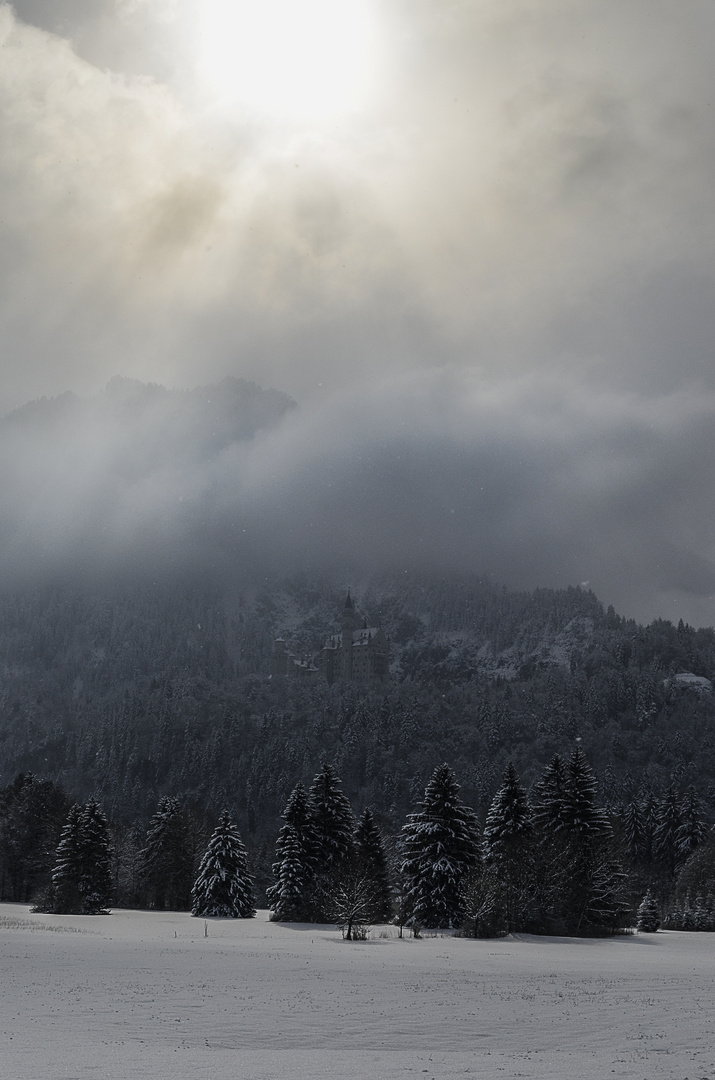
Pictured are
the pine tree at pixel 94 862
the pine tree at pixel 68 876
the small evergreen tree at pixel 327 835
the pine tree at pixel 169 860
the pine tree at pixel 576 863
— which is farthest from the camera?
the pine tree at pixel 169 860

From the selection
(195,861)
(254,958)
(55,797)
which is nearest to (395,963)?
(254,958)

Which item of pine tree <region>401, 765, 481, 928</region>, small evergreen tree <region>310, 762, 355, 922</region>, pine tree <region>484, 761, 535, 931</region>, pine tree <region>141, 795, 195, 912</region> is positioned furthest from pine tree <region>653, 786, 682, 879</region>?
pine tree <region>141, 795, 195, 912</region>

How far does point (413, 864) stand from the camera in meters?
59.6

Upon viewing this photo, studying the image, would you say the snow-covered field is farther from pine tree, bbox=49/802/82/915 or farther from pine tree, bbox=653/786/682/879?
pine tree, bbox=653/786/682/879

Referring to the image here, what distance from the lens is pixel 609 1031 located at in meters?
20.9

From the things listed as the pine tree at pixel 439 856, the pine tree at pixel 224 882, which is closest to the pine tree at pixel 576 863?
the pine tree at pixel 439 856

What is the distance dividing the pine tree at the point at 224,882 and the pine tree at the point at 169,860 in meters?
15.5

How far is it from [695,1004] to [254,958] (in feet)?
60.9

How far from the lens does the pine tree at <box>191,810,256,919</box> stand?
225 feet

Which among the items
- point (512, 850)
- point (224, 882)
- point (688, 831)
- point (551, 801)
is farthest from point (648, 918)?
point (688, 831)

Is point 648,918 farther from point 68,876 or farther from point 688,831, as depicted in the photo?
point 68,876

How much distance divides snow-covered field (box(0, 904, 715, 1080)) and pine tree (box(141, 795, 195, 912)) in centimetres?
4477

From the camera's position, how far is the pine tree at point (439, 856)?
5788 centimetres

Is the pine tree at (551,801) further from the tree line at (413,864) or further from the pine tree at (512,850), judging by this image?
the pine tree at (512,850)
